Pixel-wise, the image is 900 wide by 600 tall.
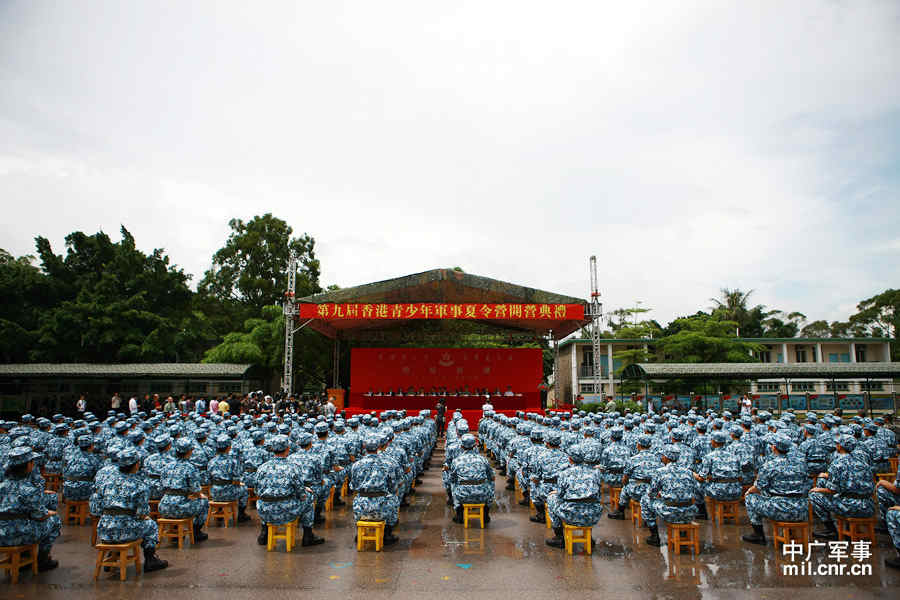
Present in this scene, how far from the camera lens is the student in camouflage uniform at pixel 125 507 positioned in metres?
5.06

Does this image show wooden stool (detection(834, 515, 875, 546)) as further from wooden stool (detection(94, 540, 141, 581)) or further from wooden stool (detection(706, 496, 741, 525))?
wooden stool (detection(94, 540, 141, 581))

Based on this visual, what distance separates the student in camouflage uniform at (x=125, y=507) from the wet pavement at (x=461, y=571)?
16.8 inches

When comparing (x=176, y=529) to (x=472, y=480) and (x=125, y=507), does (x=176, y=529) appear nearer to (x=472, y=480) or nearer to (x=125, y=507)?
(x=125, y=507)

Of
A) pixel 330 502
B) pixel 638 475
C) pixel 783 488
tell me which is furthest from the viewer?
pixel 330 502

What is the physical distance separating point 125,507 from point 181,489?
43.4 inches

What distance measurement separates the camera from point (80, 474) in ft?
23.4

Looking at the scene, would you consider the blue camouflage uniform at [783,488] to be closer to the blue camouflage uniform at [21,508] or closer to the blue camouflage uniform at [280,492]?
the blue camouflage uniform at [280,492]

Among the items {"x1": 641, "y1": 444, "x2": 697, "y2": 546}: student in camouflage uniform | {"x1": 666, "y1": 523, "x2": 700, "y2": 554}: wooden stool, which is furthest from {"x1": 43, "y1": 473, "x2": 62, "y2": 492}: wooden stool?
{"x1": 666, "y1": 523, "x2": 700, "y2": 554}: wooden stool

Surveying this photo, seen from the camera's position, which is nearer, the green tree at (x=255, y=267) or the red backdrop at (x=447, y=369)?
the red backdrop at (x=447, y=369)

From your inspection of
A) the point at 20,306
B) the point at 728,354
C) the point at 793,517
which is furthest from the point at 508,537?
the point at 20,306

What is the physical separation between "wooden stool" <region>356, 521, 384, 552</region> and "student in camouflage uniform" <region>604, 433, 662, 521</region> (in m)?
3.24

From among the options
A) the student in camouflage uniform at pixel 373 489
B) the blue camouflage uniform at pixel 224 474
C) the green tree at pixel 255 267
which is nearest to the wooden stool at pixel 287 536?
the student in camouflage uniform at pixel 373 489

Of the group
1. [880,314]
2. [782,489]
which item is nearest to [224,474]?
[782,489]

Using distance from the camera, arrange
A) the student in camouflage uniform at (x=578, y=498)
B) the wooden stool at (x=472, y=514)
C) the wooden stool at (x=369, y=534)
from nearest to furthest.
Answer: the student in camouflage uniform at (x=578, y=498), the wooden stool at (x=369, y=534), the wooden stool at (x=472, y=514)
